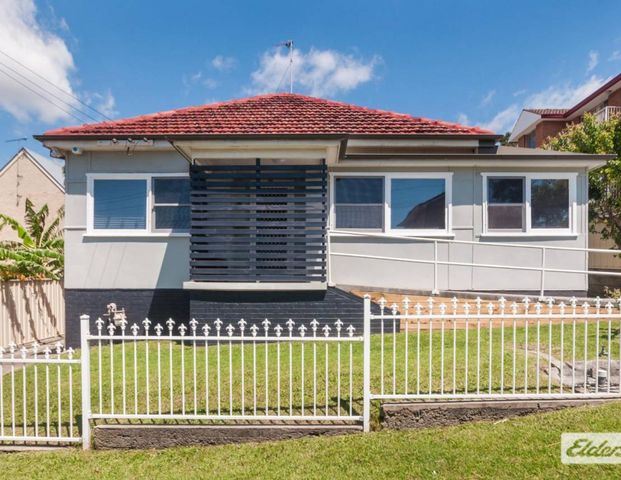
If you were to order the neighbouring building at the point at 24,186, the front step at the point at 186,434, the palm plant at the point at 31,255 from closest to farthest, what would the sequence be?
1. the front step at the point at 186,434
2. the palm plant at the point at 31,255
3. the neighbouring building at the point at 24,186

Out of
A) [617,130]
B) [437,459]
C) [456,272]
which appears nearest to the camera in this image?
[437,459]

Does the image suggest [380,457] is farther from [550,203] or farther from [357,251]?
[550,203]

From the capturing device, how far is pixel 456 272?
1041cm

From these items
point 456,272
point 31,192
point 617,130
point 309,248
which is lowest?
point 456,272

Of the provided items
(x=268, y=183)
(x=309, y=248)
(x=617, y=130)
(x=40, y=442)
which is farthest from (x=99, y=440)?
(x=617, y=130)

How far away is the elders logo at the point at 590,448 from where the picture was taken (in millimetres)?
3867

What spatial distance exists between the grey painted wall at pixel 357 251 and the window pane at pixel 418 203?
405 mm

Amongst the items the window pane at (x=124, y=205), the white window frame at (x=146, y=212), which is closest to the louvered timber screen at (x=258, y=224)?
the white window frame at (x=146, y=212)

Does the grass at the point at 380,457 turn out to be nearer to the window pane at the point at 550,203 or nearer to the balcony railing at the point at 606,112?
the window pane at the point at 550,203

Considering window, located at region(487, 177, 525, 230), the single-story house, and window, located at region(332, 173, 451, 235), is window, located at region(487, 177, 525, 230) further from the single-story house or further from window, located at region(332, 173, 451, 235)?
window, located at region(332, 173, 451, 235)

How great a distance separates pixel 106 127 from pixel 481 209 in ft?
33.0

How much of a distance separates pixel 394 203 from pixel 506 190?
→ 9.81ft

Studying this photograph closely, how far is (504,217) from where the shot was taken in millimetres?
10586

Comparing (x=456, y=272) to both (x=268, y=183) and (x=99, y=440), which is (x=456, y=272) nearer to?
(x=268, y=183)
